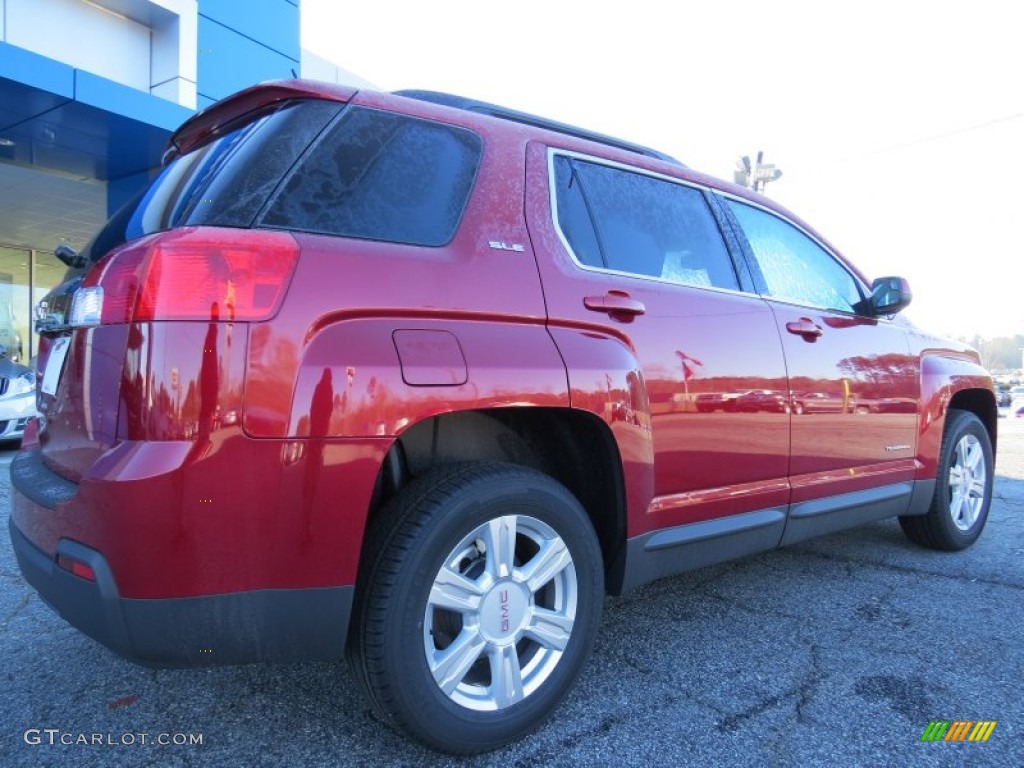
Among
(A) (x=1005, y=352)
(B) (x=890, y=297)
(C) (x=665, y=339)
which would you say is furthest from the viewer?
(A) (x=1005, y=352)

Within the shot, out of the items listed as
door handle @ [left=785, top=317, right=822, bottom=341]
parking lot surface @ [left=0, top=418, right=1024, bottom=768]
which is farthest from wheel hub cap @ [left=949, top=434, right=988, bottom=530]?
door handle @ [left=785, top=317, right=822, bottom=341]

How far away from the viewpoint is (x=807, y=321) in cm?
319

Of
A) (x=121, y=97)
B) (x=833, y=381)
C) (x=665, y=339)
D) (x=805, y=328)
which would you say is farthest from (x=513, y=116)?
(x=121, y=97)

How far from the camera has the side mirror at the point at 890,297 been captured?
3.63 meters

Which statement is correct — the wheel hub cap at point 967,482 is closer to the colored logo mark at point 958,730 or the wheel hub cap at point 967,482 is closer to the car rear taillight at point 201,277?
the colored logo mark at point 958,730

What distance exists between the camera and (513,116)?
2.56 metres

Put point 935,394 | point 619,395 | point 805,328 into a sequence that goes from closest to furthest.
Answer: point 619,395 < point 805,328 < point 935,394

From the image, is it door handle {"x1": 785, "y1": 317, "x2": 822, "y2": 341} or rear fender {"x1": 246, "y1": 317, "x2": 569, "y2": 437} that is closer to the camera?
rear fender {"x1": 246, "y1": 317, "x2": 569, "y2": 437}

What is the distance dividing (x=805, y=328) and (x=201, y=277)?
2.46 metres

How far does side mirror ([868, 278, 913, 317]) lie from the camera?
3.63 m

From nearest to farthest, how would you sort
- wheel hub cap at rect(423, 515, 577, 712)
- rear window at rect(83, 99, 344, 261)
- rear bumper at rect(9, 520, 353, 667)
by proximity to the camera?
rear bumper at rect(9, 520, 353, 667)
rear window at rect(83, 99, 344, 261)
wheel hub cap at rect(423, 515, 577, 712)

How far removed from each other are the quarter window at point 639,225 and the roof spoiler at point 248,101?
80cm

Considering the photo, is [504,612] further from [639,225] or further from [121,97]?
[121,97]

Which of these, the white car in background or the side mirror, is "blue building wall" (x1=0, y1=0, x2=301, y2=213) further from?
the side mirror
